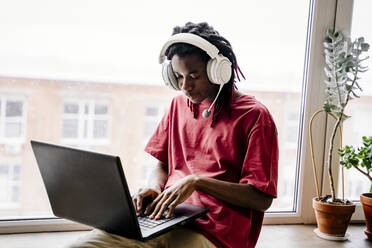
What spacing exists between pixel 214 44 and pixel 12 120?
3.31ft

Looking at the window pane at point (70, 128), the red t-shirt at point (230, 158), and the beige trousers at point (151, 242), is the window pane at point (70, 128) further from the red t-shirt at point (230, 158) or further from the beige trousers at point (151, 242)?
the beige trousers at point (151, 242)

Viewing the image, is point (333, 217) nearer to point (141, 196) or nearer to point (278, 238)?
point (278, 238)

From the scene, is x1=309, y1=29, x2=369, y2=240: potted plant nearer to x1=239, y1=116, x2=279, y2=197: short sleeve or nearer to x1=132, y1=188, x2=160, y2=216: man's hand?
x1=239, y1=116, x2=279, y2=197: short sleeve

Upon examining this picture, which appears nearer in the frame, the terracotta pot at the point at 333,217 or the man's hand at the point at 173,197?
the man's hand at the point at 173,197

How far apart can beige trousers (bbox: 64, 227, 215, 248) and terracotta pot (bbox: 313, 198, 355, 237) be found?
85 centimetres

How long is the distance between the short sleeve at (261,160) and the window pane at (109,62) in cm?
76

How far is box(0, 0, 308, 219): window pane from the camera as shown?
5.86 feet

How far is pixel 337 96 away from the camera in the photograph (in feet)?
6.53

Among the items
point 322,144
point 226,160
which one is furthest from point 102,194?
point 322,144

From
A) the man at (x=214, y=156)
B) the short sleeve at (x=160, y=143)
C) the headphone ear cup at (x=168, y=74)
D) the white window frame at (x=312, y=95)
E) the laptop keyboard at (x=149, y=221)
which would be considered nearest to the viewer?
the laptop keyboard at (x=149, y=221)

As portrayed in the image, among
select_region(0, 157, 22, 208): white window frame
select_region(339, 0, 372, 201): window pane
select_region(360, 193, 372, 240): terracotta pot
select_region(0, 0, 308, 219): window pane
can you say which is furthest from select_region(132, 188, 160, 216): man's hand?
select_region(339, 0, 372, 201): window pane

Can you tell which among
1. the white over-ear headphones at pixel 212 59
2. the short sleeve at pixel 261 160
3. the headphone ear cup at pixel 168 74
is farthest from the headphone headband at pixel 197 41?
the short sleeve at pixel 261 160

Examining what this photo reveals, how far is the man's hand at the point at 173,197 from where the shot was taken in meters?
1.21

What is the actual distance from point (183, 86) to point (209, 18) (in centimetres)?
70
